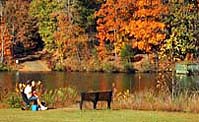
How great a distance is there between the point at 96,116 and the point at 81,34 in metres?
42.9

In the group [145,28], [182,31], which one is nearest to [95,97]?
[182,31]

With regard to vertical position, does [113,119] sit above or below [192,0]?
below

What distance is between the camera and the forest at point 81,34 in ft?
176

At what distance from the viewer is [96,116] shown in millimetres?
15203

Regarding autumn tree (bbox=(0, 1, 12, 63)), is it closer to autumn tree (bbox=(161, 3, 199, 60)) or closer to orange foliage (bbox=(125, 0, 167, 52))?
orange foliage (bbox=(125, 0, 167, 52))

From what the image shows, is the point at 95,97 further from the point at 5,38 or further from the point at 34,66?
the point at 5,38

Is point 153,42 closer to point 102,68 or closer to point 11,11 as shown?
point 102,68

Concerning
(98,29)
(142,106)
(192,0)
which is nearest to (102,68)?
(98,29)

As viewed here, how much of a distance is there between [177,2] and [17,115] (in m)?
6.83

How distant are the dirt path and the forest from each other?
2.31 feet

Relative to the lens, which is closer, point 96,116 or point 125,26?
point 96,116

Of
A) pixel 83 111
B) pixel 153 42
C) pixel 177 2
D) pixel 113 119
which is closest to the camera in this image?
pixel 177 2

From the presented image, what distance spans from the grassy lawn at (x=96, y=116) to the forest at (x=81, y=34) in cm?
3371

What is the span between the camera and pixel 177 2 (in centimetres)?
1070
